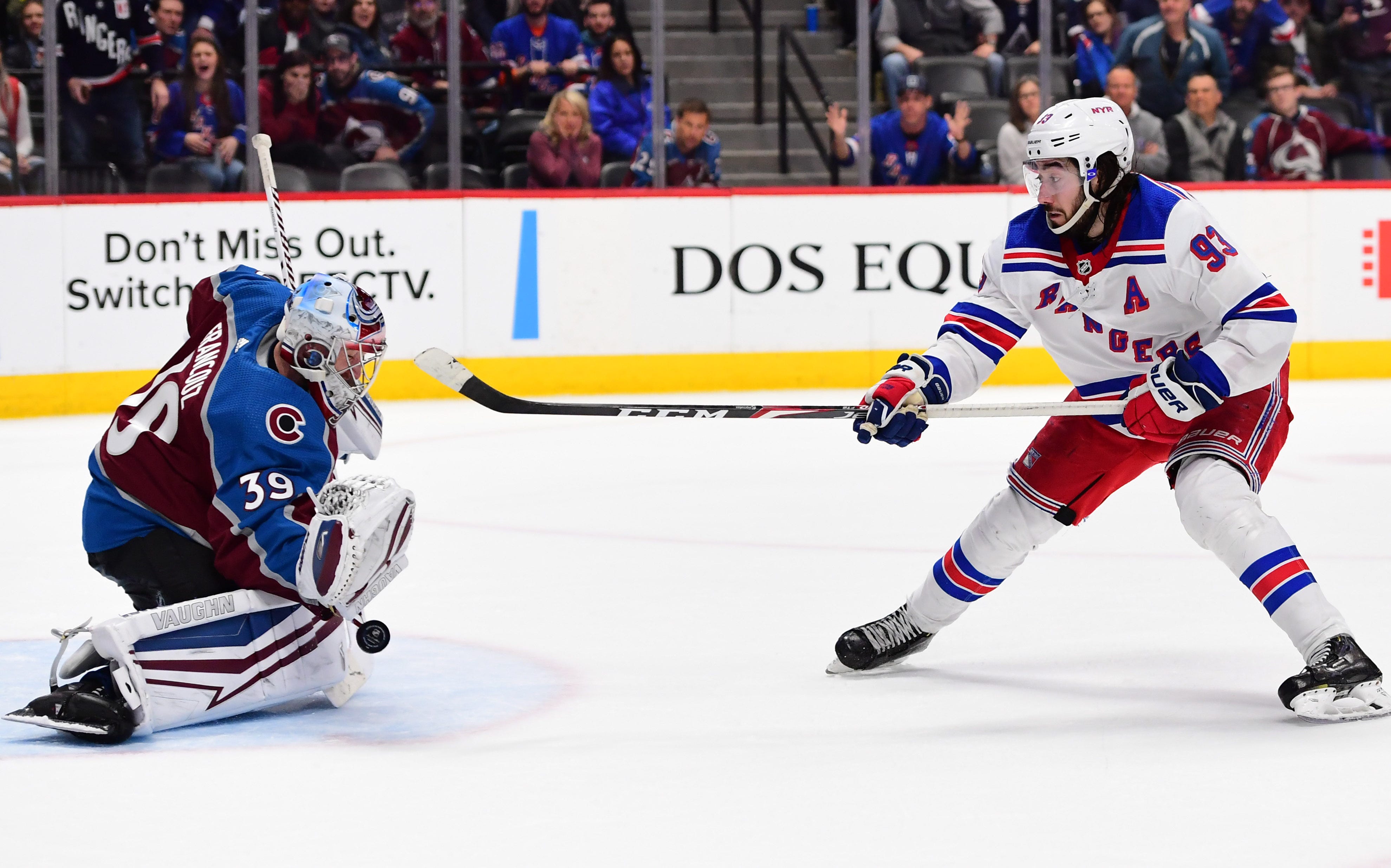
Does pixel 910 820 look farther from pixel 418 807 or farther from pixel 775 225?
pixel 775 225

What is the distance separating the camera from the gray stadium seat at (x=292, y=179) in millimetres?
7621

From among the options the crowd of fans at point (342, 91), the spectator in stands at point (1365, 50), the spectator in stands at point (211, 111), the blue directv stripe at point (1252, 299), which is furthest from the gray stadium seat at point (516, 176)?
the blue directv stripe at point (1252, 299)

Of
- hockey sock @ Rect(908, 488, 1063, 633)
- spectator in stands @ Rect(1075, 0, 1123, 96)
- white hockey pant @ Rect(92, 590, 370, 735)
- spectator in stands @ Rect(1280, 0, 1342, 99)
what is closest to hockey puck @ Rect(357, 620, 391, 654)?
white hockey pant @ Rect(92, 590, 370, 735)

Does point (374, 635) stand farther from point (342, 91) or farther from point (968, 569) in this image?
point (342, 91)

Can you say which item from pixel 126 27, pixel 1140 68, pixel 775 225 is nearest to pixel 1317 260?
pixel 1140 68

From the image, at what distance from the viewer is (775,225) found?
804 centimetres

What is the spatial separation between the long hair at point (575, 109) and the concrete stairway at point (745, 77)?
365 millimetres

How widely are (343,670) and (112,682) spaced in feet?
1.32

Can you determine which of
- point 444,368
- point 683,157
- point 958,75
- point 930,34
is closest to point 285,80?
point 683,157

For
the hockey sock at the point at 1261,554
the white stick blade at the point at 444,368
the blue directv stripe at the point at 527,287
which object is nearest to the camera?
the hockey sock at the point at 1261,554

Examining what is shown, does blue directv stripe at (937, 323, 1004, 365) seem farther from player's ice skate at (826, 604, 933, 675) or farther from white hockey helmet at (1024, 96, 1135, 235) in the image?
player's ice skate at (826, 604, 933, 675)

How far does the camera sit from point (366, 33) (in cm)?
794

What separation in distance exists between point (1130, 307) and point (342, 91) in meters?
5.43

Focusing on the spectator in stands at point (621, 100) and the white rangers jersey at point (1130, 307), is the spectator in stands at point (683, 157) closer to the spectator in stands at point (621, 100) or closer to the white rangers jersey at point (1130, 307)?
the spectator in stands at point (621, 100)
